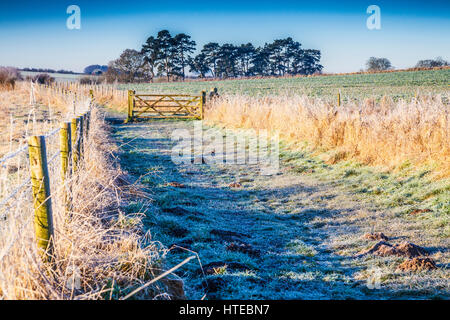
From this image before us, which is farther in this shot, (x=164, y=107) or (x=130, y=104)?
(x=164, y=107)

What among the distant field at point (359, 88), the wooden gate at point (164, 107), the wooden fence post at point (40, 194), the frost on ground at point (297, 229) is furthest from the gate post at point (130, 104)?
the wooden fence post at point (40, 194)

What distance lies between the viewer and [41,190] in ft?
8.89

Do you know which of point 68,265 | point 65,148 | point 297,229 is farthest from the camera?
point 297,229

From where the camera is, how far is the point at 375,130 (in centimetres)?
814

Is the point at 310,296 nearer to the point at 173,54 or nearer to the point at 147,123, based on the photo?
the point at 147,123

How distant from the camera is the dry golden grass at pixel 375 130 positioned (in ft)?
22.8

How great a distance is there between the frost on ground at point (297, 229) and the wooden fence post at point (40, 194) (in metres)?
1.15

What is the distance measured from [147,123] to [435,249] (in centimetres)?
1478

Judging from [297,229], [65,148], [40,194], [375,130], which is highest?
[375,130]

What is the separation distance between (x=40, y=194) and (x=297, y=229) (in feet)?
11.3

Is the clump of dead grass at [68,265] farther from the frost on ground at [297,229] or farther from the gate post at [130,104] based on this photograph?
the gate post at [130,104]

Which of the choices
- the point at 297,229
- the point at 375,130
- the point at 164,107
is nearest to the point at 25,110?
the point at 164,107

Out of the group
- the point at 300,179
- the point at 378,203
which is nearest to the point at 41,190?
the point at 378,203

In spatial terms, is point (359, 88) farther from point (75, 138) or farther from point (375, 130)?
point (75, 138)
